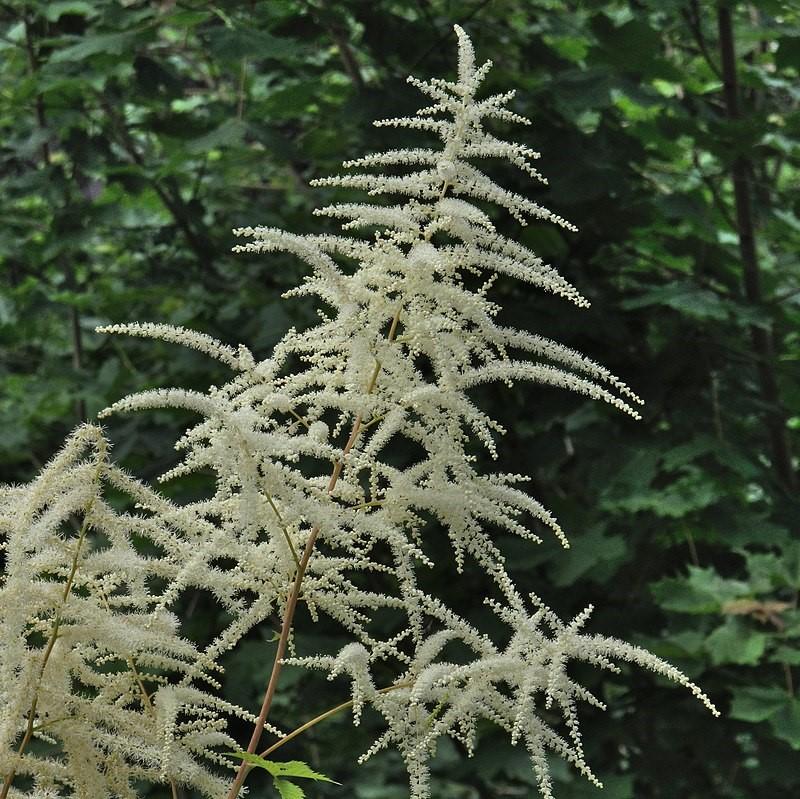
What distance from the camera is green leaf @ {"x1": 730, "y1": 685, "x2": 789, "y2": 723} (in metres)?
3.89

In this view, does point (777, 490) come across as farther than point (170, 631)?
Yes

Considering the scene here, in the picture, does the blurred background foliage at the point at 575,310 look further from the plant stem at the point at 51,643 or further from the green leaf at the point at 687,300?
the plant stem at the point at 51,643

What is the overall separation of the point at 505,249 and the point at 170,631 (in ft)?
2.36

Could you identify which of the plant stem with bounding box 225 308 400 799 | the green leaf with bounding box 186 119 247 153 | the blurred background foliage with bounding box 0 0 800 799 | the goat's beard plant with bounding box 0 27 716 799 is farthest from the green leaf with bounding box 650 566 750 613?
the plant stem with bounding box 225 308 400 799

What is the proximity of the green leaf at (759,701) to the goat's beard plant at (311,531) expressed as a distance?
87.7 inches

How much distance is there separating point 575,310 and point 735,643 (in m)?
1.16

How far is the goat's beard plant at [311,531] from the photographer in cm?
169

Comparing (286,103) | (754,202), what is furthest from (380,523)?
(754,202)

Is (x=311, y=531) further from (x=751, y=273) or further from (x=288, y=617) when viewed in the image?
(x=751, y=273)

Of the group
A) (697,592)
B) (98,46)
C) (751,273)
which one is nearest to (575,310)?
(751,273)

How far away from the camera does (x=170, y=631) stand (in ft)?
6.04

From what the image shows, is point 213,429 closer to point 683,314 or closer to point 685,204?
point 685,204

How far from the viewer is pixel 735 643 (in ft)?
13.0

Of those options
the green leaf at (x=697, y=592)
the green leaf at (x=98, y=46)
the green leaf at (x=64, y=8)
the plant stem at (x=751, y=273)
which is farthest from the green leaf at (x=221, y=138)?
the green leaf at (x=697, y=592)
